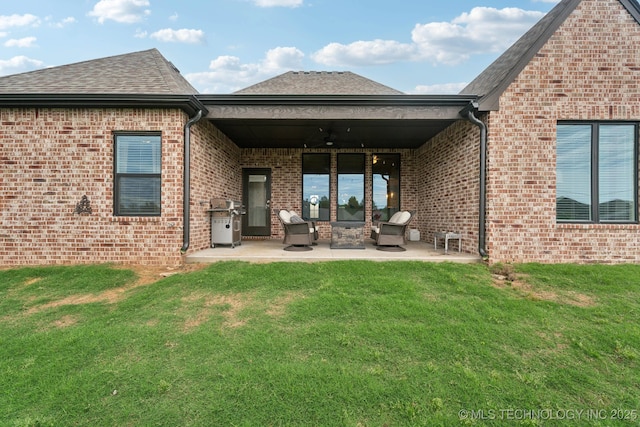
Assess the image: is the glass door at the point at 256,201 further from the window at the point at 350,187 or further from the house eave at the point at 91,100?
the house eave at the point at 91,100

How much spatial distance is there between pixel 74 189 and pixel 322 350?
5.60 m

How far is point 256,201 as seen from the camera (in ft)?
30.0

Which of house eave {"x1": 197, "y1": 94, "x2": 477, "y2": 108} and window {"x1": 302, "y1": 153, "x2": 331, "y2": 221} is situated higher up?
house eave {"x1": 197, "y1": 94, "x2": 477, "y2": 108}

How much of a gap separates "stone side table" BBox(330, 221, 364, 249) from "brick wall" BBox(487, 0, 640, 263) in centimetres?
263

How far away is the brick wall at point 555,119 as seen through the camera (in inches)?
202

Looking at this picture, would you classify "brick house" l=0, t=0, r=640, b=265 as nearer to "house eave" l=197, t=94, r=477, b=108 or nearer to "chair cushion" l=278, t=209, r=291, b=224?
"house eave" l=197, t=94, r=477, b=108

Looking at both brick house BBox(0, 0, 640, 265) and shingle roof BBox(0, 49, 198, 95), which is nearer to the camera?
brick house BBox(0, 0, 640, 265)

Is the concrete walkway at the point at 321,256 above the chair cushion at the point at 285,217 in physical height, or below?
below

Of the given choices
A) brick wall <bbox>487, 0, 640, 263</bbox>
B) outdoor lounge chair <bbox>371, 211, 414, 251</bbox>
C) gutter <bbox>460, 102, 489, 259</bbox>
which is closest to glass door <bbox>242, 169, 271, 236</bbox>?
outdoor lounge chair <bbox>371, 211, 414, 251</bbox>

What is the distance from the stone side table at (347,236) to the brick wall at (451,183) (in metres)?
2.16

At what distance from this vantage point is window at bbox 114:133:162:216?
17.7ft

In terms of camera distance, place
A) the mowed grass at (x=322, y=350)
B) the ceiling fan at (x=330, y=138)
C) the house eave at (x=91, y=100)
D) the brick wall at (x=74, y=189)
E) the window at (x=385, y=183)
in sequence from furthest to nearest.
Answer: the window at (x=385, y=183)
the ceiling fan at (x=330, y=138)
the brick wall at (x=74, y=189)
the house eave at (x=91, y=100)
the mowed grass at (x=322, y=350)

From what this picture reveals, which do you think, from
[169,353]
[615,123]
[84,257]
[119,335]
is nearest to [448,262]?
[615,123]

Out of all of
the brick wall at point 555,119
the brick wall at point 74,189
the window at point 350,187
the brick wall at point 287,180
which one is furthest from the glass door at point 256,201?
the brick wall at point 555,119
